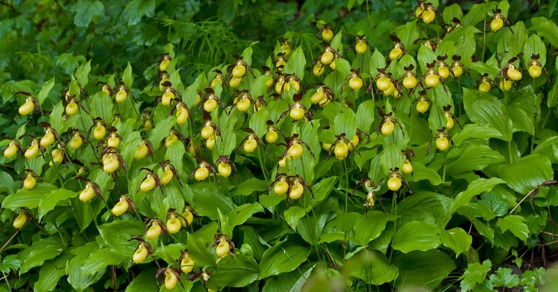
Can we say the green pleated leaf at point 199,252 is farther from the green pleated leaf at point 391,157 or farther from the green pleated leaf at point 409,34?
the green pleated leaf at point 409,34

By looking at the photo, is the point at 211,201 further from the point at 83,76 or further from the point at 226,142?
the point at 83,76

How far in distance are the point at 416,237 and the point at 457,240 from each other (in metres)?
0.14

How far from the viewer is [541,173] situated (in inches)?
102

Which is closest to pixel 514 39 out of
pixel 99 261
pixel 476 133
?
pixel 476 133

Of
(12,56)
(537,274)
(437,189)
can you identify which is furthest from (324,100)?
(12,56)

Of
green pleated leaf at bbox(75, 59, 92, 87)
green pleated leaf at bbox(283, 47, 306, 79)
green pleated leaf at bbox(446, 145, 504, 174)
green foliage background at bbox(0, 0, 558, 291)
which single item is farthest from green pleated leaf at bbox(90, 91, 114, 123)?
green pleated leaf at bbox(446, 145, 504, 174)

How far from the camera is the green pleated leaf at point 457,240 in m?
2.29

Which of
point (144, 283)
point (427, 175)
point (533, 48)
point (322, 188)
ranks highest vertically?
point (533, 48)

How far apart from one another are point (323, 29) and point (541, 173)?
1.30 m

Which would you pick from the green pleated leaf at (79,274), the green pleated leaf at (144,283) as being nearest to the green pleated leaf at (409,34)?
the green pleated leaf at (144,283)

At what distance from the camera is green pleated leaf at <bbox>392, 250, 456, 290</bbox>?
2.44m

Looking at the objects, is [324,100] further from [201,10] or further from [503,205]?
[201,10]

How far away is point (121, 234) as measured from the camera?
252 cm

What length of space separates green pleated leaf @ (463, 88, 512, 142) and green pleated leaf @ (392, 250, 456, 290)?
0.67 meters
